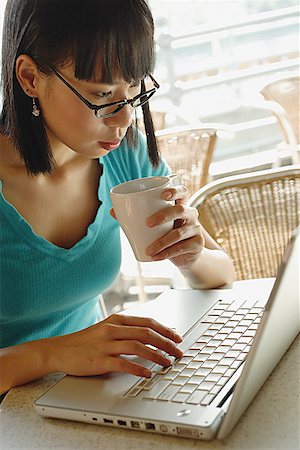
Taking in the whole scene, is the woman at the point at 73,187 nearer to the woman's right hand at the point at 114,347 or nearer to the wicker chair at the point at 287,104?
the woman's right hand at the point at 114,347

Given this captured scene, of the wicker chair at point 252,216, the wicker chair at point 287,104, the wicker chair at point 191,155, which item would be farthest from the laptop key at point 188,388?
the wicker chair at point 287,104

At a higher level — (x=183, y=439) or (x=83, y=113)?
(x=83, y=113)

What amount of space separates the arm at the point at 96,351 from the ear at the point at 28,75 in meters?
0.46

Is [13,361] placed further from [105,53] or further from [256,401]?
[105,53]

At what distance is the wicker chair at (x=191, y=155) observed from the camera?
2393 millimetres

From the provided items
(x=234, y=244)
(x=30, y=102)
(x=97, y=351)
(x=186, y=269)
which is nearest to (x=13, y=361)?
(x=97, y=351)

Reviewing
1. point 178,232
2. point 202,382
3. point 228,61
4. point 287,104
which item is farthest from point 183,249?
point 228,61

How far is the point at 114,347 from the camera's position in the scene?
3.24 ft

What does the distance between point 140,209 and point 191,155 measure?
1.35 meters

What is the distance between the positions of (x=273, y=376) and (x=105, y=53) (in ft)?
1.88

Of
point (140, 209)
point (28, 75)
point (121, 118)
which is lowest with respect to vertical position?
point (140, 209)

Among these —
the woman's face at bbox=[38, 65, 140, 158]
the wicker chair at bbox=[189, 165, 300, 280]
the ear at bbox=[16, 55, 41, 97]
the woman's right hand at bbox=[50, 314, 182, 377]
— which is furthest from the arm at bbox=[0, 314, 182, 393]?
the wicker chair at bbox=[189, 165, 300, 280]

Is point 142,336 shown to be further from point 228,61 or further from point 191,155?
point 228,61

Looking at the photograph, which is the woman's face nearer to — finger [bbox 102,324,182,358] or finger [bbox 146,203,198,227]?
finger [bbox 146,203,198,227]
